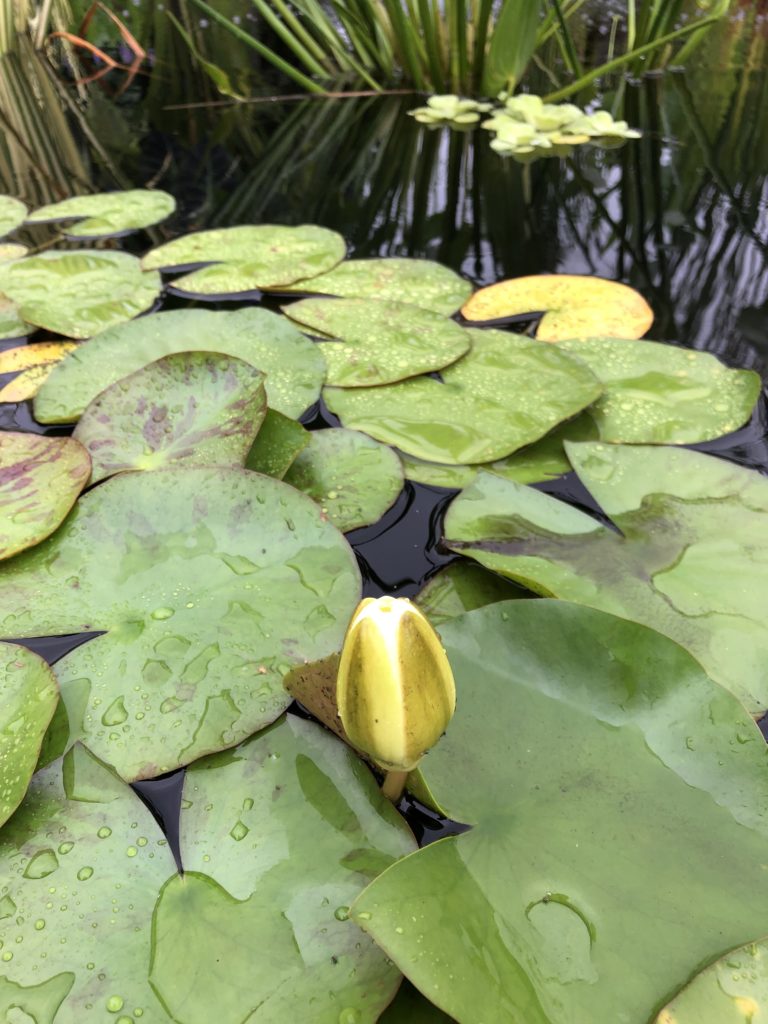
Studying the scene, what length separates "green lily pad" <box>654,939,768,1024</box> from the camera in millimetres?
403

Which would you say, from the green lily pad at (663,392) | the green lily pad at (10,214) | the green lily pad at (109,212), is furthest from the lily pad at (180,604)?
the green lily pad at (10,214)

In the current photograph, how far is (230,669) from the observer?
60 centimetres

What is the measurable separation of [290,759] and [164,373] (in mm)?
550

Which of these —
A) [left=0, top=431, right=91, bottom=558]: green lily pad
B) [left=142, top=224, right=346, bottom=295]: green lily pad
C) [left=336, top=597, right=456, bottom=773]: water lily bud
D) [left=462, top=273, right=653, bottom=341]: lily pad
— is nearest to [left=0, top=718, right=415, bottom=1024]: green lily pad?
[left=336, top=597, right=456, bottom=773]: water lily bud

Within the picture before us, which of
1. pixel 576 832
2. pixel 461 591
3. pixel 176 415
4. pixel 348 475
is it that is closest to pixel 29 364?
pixel 176 415

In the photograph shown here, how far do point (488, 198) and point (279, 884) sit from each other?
172 cm

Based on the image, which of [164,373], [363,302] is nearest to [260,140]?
[363,302]

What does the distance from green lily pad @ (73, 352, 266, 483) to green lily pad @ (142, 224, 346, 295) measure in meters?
0.48

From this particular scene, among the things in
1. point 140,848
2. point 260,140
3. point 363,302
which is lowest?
point 140,848

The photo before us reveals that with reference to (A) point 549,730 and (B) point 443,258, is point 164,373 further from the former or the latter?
(B) point 443,258

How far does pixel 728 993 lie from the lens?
41 cm

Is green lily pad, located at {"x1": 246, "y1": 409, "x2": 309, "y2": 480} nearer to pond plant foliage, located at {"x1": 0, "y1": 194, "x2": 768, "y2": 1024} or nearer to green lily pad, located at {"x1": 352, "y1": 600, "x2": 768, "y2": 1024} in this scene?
pond plant foliage, located at {"x1": 0, "y1": 194, "x2": 768, "y2": 1024}

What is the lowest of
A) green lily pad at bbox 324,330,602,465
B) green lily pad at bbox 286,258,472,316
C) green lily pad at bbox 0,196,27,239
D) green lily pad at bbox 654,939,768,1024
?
green lily pad at bbox 654,939,768,1024

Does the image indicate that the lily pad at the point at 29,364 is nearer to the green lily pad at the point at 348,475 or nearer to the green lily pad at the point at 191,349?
the green lily pad at the point at 191,349
